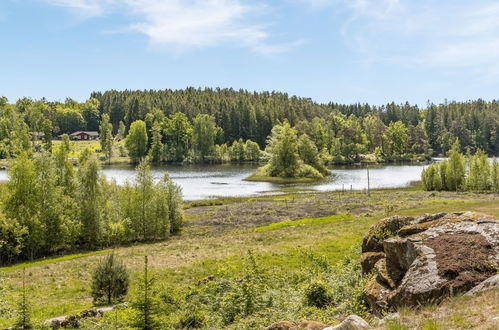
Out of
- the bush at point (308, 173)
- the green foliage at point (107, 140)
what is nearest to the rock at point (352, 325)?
the bush at point (308, 173)

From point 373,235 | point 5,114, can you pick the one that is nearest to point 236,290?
point 373,235

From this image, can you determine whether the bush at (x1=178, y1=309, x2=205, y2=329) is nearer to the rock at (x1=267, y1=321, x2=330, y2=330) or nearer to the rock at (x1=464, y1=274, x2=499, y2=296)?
the rock at (x1=267, y1=321, x2=330, y2=330)

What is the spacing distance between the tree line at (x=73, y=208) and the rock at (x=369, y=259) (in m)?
30.8

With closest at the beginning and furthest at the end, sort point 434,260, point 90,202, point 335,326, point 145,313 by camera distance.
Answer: point 335,326 < point 434,260 < point 145,313 < point 90,202

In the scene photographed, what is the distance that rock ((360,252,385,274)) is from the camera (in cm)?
1523

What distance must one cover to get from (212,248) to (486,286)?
93.9 feet

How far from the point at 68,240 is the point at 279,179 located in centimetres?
8452

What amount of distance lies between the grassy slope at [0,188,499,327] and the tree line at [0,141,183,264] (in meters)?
3.55

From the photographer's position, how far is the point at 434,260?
11266 mm

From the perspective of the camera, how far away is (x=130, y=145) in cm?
17888

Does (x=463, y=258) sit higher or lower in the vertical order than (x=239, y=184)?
higher

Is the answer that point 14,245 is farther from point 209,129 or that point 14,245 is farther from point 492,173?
point 209,129

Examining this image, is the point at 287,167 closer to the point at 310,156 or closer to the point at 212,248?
the point at 310,156

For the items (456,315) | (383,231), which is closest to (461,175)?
(383,231)
